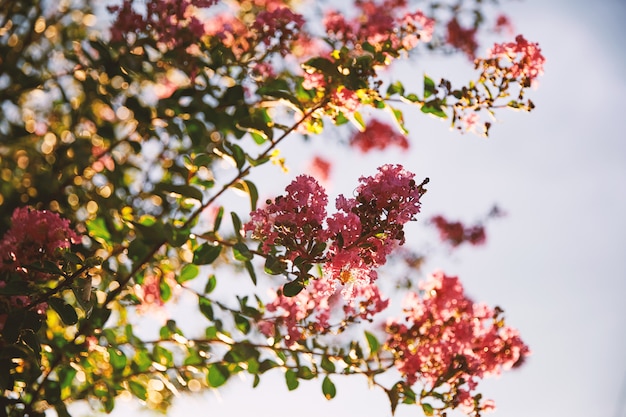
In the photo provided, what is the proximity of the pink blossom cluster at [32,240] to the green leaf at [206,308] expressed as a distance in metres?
0.52

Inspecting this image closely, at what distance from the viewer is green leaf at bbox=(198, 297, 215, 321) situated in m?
2.03

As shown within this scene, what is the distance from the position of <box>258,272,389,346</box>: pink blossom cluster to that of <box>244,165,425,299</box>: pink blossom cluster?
48 cm

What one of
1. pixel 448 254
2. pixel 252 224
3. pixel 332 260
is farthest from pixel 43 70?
pixel 448 254

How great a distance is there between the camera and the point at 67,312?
1716mm

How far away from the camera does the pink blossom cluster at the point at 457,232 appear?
5.17 meters

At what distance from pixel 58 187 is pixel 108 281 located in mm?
468

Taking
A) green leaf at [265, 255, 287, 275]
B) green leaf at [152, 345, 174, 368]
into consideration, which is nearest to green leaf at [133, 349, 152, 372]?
green leaf at [152, 345, 174, 368]

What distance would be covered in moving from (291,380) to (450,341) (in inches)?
25.9

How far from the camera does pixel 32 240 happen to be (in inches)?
68.7

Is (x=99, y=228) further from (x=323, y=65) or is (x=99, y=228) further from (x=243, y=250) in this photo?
(x=323, y=65)

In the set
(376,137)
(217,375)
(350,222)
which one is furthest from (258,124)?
(376,137)

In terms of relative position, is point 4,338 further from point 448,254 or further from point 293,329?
point 448,254

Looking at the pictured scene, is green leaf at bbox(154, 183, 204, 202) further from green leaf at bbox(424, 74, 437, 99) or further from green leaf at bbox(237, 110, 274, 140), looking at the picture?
green leaf at bbox(424, 74, 437, 99)

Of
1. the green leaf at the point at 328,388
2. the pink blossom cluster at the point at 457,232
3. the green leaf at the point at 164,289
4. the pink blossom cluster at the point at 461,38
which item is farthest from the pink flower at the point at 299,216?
the pink blossom cluster at the point at 457,232
